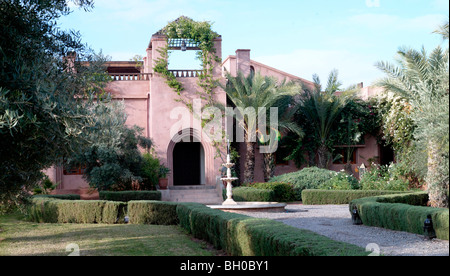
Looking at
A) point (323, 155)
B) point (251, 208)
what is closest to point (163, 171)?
point (251, 208)

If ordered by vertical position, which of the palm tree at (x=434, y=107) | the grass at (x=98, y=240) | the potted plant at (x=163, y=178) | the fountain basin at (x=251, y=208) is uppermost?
the palm tree at (x=434, y=107)

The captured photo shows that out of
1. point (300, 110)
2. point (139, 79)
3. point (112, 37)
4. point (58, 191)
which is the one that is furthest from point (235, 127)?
point (112, 37)

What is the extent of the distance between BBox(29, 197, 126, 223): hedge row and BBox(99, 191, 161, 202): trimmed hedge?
3.67 m

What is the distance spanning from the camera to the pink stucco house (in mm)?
22938

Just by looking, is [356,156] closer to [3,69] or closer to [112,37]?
[112,37]

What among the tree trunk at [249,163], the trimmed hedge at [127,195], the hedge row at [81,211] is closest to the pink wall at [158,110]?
the tree trunk at [249,163]

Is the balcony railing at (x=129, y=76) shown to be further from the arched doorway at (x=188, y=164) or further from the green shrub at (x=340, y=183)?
the green shrub at (x=340, y=183)

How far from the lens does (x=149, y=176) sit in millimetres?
21531

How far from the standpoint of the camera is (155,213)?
45.8 feet

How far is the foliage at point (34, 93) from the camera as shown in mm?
6855

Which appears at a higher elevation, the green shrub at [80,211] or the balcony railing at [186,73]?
the balcony railing at [186,73]

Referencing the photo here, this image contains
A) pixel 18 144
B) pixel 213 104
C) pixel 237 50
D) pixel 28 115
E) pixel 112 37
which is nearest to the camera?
pixel 28 115

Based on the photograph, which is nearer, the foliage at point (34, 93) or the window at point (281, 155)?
the foliage at point (34, 93)

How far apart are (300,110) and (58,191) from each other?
42.1 ft
